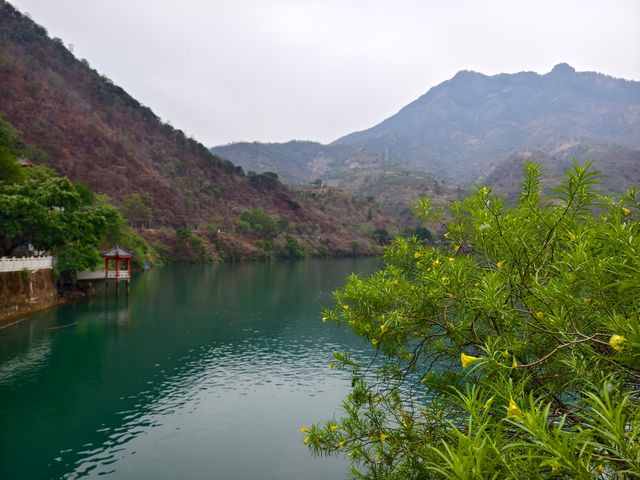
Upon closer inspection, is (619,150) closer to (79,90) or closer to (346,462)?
(79,90)

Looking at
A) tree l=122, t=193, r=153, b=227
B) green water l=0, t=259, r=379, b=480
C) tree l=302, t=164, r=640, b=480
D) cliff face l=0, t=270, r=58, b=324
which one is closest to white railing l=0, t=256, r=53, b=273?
cliff face l=0, t=270, r=58, b=324

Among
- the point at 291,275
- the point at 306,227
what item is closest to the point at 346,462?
the point at 291,275

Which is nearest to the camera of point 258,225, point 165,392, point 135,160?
point 165,392

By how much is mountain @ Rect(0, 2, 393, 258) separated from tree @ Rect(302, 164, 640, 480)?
73018mm

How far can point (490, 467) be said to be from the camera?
246cm

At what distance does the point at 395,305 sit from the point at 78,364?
64.6 feet

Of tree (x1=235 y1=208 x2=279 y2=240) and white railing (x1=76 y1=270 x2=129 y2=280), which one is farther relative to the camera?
tree (x1=235 y1=208 x2=279 y2=240)

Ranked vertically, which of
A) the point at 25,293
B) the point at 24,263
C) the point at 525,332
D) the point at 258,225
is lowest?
the point at 25,293

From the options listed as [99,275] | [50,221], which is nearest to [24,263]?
[50,221]

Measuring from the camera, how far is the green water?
1249 centimetres

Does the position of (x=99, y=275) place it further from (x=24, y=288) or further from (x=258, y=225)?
(x=258, y=225)

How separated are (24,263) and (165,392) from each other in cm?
1558

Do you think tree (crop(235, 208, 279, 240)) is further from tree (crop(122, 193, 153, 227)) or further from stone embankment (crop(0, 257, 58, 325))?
stone embankment (crop(0, 257, 58, 325))

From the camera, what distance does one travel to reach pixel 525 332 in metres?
4.02
